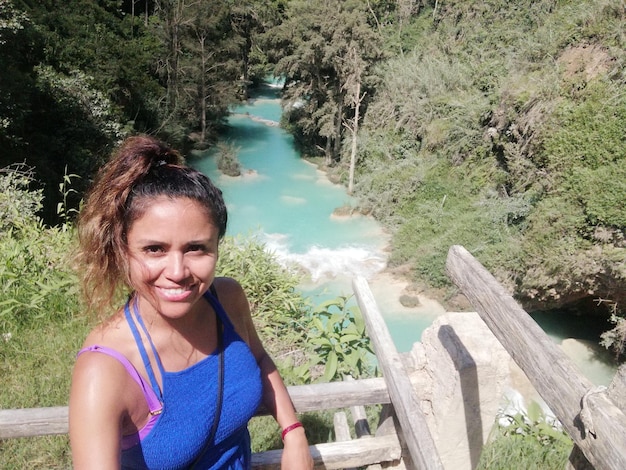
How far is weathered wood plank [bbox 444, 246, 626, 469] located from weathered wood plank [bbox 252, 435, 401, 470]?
0.77m

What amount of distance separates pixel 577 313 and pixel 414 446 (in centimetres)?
1203

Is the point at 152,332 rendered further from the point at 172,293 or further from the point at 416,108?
the point at 416,108

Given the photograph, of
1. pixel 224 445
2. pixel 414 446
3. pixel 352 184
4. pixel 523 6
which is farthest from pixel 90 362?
pixel 523 6

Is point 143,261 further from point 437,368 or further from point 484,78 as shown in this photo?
point 484,78

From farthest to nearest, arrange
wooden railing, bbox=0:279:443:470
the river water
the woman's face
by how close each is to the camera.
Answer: the river water
wooden railing, bbox=0:279:443:470
the woman's face

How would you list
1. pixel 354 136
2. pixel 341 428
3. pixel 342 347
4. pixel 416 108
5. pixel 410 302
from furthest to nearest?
pixel 354 136
pixel 416 108
pixel 410 302
pixel 342 347
pixel 341 428

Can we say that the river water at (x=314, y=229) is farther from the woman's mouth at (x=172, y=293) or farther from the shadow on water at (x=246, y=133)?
the woman's mouth at (x=172, y=293)

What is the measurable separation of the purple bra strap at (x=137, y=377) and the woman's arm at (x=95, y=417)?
0.04 meters

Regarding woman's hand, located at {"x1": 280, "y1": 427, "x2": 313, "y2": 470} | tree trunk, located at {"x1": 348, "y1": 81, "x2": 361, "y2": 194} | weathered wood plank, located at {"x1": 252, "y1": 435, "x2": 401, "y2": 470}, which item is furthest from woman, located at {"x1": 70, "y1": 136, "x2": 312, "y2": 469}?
tree trunk, located at {"x1": 348, "y1": 81, "x2": 361, "y2": 194}

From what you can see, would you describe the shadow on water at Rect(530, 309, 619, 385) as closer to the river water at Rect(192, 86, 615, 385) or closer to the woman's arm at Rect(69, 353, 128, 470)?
the river water at Rect(192, 86, 615, 385)

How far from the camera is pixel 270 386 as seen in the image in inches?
59.9

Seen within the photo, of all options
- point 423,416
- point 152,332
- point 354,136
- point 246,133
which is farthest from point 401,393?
point 246,133

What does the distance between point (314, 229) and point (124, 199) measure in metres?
14.3

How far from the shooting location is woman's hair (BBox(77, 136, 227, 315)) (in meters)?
1.11
